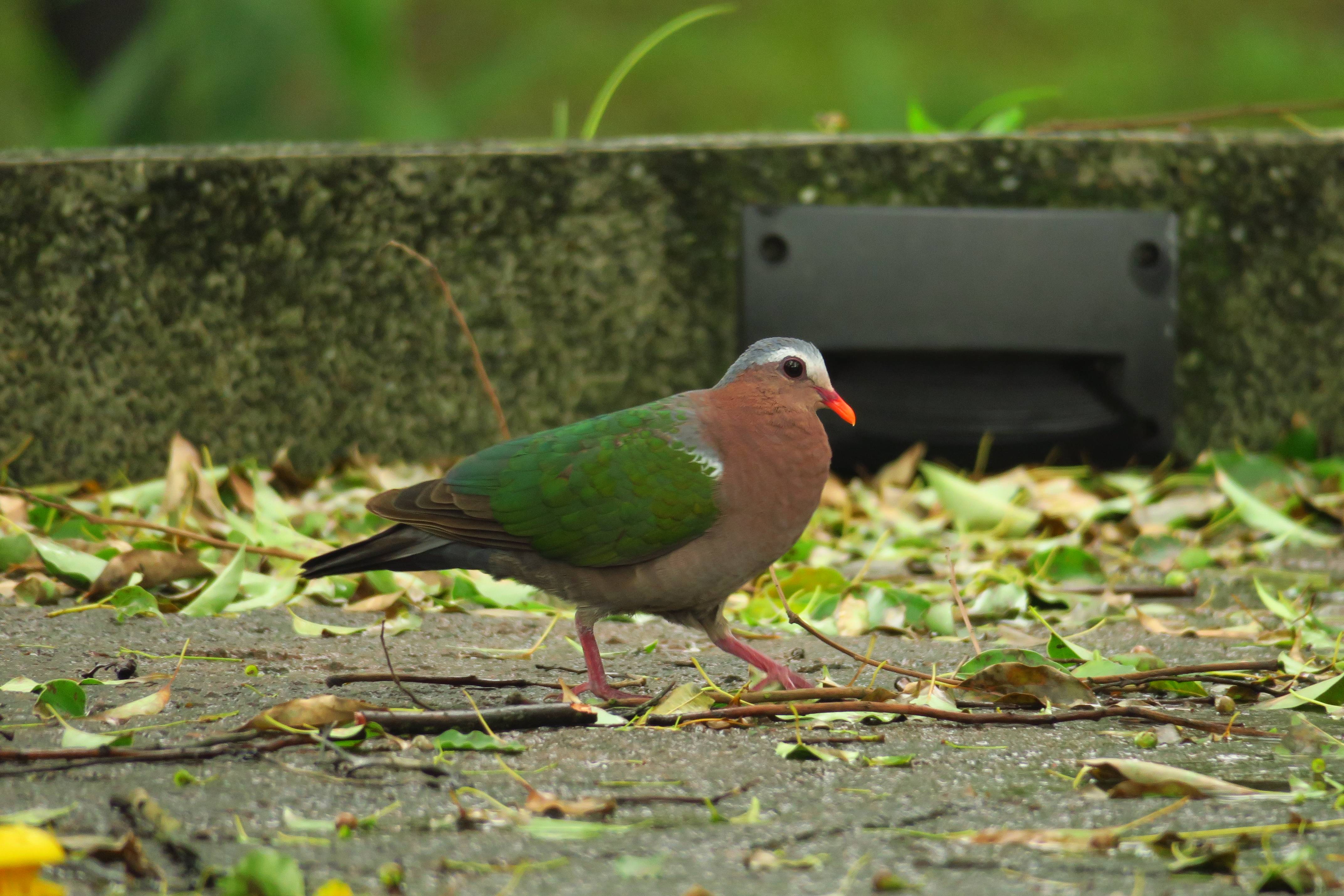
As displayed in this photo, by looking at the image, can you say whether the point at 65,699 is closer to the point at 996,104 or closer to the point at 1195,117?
Result: the point at 1195,117

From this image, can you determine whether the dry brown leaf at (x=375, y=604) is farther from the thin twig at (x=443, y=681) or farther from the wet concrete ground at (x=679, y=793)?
the thin twig at (x=443, y=681)

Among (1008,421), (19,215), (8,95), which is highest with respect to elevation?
(8,95)

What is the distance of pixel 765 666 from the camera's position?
2.29 meters

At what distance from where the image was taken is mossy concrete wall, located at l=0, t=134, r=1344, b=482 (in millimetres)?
3984

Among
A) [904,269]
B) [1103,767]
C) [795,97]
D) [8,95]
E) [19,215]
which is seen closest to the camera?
[1103,767]

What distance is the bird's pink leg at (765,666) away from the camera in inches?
89.6

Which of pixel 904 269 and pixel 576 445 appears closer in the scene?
pixel 576 445

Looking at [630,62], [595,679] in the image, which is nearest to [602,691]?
[595,679]

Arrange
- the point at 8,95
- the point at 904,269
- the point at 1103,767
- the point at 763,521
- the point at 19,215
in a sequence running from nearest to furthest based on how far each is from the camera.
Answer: the point at 1103,767 < the point at 763,521 < the point at 19,215 < the point at 904,269 < the point at 8,95

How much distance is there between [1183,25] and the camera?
511 inches

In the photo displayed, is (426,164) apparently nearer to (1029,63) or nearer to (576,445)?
(576,445)

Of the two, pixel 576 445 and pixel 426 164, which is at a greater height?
pixel 426 164

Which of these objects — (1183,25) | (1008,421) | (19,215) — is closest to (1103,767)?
(1008,421)

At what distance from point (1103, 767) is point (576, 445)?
3.50ft
